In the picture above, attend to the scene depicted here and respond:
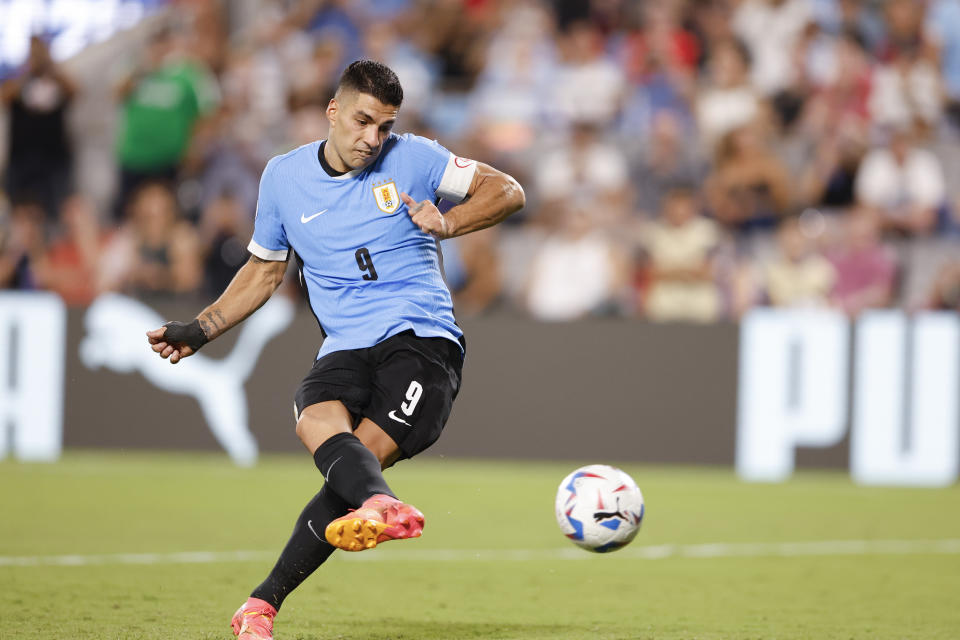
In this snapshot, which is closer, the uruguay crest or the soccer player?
the soccer player

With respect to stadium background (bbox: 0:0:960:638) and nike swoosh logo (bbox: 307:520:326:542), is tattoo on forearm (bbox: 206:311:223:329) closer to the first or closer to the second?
nike swoosh logo (bbox: 307:520:326:542)

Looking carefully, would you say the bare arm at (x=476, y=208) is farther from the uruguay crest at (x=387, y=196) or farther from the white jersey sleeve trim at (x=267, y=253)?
the white jersey sleeve trim at (x=267, y=253)

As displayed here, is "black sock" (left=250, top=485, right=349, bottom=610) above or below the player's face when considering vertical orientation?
below

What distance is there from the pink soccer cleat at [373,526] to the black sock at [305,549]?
0.78 meters

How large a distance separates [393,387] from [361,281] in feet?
1.65

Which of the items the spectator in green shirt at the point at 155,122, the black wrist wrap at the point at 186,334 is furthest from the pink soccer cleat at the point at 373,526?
the spectator in green shirt at the point at 155,122

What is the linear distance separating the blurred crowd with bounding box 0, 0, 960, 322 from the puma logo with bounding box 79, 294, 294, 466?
0.53 metres

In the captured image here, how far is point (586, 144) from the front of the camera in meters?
15.0

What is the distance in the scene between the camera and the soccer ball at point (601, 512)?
6.16 meters

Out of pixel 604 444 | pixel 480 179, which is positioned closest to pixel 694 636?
pixel 480 179

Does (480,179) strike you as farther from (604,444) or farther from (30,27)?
(30,27)

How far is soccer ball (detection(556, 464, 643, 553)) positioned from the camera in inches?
243

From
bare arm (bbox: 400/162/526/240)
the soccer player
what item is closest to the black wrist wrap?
the soccer player

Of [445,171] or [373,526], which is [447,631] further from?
[445,171]
